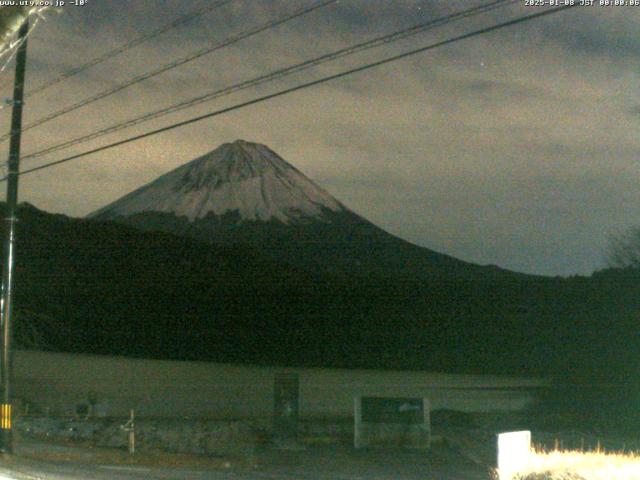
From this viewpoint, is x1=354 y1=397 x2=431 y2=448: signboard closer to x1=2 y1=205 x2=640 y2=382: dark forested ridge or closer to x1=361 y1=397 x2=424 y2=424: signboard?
x1=361 y1=397 x2=424 y2=424: signboard

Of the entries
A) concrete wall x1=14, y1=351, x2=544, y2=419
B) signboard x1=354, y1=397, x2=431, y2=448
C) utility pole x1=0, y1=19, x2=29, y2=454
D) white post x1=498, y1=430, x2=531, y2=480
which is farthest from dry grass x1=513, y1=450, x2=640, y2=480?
concrete wall x1=14, y1=351, x2=544, y2=419

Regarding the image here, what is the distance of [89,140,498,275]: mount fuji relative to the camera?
7606cm

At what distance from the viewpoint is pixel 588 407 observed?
30.6 meters

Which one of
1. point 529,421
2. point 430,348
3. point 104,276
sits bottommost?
point 529,421

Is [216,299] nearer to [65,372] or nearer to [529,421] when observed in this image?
[65,372]

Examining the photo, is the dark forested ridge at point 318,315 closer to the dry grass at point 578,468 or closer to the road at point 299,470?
the road at point 299,470

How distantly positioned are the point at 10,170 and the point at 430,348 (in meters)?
21.7

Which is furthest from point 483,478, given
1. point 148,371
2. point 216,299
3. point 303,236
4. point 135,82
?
point 303,236

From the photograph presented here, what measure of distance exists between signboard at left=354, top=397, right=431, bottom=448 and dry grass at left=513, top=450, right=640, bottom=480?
830cm

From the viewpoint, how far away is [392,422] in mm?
21781

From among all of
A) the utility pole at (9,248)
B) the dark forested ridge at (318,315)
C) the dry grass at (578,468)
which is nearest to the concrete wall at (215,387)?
the dark forested ridge at (318,315)

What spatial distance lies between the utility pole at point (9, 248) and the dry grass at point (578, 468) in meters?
10.8

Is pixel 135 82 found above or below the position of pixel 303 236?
below

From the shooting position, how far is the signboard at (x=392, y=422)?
70.4ft
